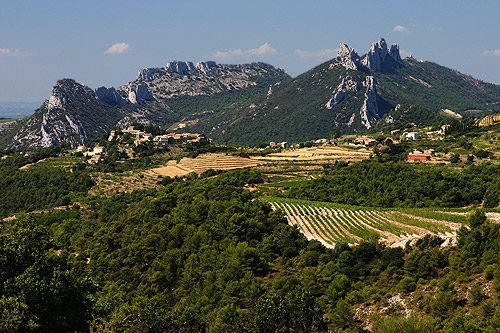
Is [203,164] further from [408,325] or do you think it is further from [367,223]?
[408,325]

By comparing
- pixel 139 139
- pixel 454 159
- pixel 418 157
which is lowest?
pixel 139 139

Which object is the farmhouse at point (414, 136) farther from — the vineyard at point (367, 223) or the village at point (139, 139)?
the vineyard at point (367, 223)

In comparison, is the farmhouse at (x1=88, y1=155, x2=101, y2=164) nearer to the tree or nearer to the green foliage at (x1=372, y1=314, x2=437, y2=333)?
the tree

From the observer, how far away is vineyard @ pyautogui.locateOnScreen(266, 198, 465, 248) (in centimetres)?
4278

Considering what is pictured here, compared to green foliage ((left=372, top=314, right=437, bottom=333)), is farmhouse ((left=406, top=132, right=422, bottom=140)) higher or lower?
higher

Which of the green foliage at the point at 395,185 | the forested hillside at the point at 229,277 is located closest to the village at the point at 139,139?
the forested hillside at the point at 229,277

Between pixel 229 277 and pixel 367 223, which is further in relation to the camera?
pixel 367 223

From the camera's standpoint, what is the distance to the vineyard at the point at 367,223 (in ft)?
140

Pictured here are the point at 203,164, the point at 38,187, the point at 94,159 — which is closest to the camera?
the point at 38,187

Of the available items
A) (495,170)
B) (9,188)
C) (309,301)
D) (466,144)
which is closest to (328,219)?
(309,301)

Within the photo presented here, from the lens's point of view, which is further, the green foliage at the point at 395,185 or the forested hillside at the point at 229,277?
the green foliage at the point at 395,185

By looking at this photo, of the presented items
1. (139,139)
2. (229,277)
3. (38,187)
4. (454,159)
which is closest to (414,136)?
(454,159)

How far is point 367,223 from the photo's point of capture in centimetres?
5116

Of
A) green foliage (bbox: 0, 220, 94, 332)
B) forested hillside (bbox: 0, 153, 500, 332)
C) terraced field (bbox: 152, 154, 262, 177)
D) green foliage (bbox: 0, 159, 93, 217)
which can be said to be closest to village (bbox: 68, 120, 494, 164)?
green foliage (bbox: 0, 159, 93, 217)
